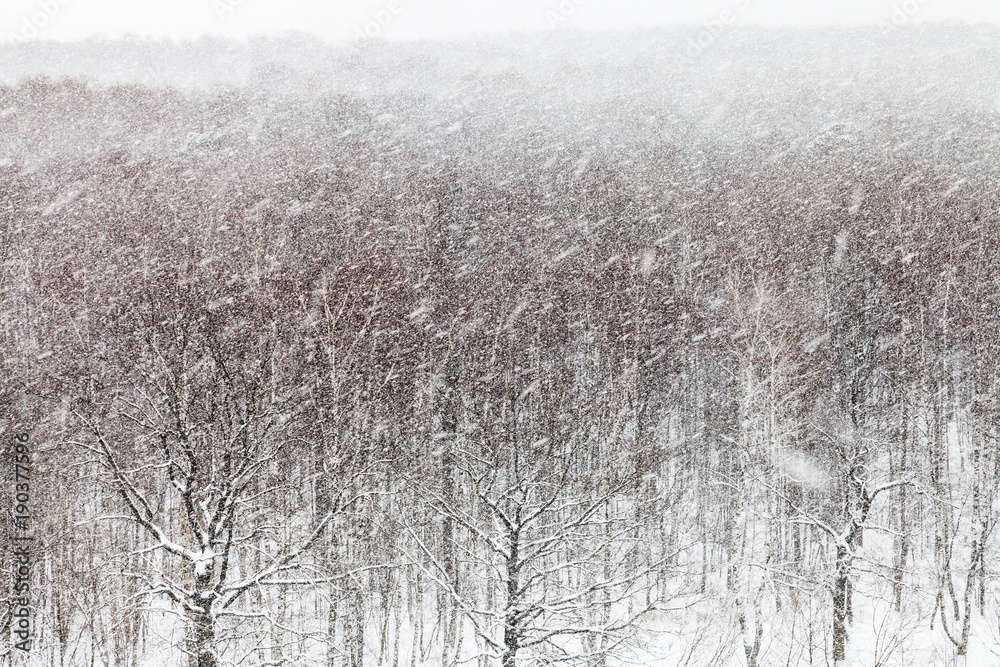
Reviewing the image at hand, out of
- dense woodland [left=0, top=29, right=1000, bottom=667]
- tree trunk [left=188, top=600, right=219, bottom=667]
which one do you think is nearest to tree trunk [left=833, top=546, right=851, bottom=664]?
dense woodland [left=0, top=29, right=1000, bottom=667]

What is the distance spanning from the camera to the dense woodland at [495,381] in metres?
15.2

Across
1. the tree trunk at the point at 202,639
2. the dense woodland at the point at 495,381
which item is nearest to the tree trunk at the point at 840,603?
the dense woodland at the point at 495,381

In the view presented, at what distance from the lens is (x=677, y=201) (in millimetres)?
40250

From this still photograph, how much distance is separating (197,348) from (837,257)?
1069 inches

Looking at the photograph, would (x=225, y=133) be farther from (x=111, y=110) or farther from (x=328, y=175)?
(x=328, y=175)

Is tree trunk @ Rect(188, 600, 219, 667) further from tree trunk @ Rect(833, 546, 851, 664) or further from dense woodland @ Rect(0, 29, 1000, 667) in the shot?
tree trunk @ Rect(833, 546, 851, 664)

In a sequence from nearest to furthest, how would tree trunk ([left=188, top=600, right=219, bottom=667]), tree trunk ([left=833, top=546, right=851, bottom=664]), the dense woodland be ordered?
tree trunk ([left=188, top=600, right=219, bottom=667]) < the dense woodland < tree trunk ([left=833, top=546, right=851, bottom=664])

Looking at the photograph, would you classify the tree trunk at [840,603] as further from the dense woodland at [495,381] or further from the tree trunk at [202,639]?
the tree trunk at [202,639]

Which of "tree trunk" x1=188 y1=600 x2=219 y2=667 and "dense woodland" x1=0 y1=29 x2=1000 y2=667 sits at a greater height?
A: "dense woodland" x1=0 y1=29 x2=1000 y2=667

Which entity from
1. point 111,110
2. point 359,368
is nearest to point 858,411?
point 359,368

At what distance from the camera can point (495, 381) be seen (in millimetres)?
23281

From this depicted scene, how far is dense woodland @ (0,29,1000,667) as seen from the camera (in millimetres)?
15250

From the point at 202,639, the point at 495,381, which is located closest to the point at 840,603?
the point at 495,381

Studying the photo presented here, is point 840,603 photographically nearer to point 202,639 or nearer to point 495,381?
point 495,381
